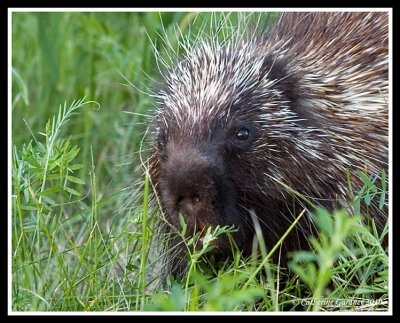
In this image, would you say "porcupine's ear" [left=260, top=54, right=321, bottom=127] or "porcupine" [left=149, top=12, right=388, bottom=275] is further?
"porcupine's ear" [left=260, top=54, right=321, bottom=127]

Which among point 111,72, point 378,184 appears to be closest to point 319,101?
point 378,184

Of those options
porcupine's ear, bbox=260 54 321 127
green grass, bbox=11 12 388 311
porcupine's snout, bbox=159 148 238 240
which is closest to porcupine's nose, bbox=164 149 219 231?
porcupine's snout, bbox=159 148 238 240

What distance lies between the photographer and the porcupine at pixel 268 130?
258 centimetres

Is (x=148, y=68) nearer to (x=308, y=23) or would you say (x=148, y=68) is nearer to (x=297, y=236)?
(x=308, y=23)

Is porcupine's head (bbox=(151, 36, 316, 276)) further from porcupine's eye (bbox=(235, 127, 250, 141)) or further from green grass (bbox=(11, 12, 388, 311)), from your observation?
green grass (bbox=(11, 12, 388, 311))

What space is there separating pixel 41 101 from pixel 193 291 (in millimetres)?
2076

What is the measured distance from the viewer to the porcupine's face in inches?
99.1

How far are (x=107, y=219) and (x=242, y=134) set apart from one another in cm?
107

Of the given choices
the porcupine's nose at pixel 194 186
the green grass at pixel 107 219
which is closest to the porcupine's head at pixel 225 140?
the porcupine's nose at pixel 194 186

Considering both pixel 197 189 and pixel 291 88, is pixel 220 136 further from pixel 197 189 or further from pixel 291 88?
pixel 291 88

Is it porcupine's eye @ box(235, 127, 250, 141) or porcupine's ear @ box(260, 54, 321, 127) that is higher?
porcupine's ear @ box(260, 54, 321, 127)

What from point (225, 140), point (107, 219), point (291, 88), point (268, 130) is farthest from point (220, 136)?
point (107, 219)

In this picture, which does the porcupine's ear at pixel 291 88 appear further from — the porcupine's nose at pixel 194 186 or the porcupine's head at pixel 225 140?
the porcupine's nose at pixel 194 186

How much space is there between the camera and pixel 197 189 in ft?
8.13
